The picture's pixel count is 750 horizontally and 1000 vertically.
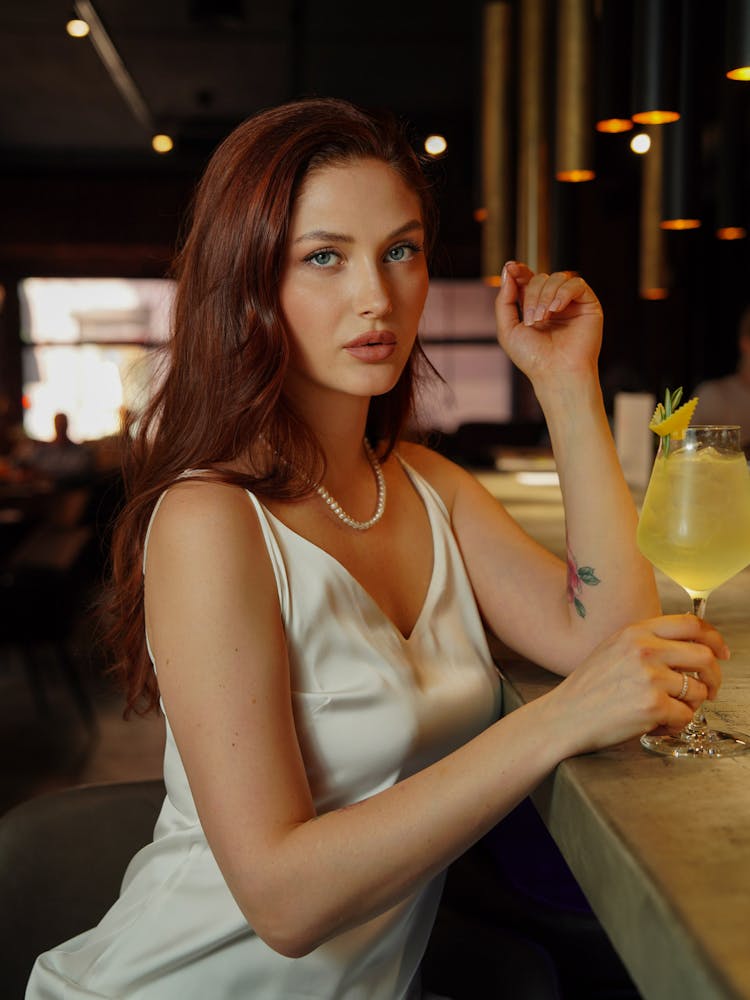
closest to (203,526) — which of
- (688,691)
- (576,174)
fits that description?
(688,691)

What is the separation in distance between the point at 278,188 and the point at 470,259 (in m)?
11.2

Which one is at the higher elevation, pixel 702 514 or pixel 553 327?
pixel 553 327

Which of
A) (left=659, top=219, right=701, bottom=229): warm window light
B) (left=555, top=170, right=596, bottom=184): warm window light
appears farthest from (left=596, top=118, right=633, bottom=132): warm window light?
(left=659, top=219, right=701, bottom=229): warm window light

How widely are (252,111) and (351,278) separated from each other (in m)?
8.52

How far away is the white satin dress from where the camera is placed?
1.19 m

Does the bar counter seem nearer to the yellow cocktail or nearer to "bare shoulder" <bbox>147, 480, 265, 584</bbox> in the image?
the yellow cocktail

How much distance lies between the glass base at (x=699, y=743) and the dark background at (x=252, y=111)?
1.97 m

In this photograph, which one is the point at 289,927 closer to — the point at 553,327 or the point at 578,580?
the point at 578,580

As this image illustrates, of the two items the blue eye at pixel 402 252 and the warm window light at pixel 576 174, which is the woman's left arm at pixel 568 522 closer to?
the blue eye at pixel 402 252

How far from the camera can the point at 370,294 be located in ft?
4.24

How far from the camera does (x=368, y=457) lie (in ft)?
5.25

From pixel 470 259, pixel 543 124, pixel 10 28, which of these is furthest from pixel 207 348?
pixel 470 259

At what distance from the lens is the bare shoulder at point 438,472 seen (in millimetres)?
1612

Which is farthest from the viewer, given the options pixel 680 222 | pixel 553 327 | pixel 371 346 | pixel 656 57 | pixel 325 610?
pixel 680 222
